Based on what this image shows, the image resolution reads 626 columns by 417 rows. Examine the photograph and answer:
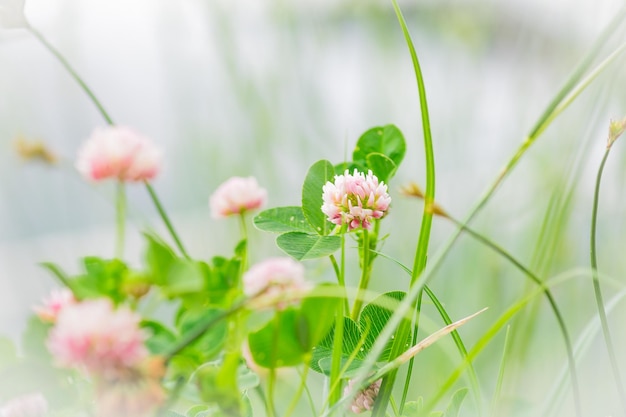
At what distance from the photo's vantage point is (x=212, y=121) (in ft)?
3.81

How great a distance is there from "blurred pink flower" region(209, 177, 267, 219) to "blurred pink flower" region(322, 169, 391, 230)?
47mm

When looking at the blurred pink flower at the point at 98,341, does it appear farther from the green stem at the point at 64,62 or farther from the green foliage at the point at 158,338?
the green stem at the point at 64,62

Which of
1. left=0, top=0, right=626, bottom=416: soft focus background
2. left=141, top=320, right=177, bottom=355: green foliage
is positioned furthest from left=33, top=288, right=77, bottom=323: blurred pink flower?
left=0, top=0, right=626, bottom=416: soft focus background

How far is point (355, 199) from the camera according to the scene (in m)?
0.20

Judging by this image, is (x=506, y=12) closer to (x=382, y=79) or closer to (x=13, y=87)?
(x=382, y=79)

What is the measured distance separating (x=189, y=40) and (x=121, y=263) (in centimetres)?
133

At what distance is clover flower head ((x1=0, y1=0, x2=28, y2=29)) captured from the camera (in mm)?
233

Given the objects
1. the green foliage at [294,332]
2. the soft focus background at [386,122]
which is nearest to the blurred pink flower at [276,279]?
the green foliage at [294,332]

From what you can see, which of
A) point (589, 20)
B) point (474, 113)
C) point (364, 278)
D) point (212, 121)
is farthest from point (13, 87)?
point (364, 278)

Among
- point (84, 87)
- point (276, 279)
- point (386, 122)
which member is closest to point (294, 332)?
point (276, 279)

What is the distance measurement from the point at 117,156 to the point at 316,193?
63 millimetres

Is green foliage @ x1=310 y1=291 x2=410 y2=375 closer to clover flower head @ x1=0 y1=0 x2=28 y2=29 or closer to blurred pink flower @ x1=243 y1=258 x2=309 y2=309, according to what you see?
blurred pink flower @ x1=243 y1=258 x2=309 y2=309

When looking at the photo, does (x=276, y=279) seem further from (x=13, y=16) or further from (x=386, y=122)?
(x=386, y=122)

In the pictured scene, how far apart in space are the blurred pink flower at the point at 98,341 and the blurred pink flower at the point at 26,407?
6cm
